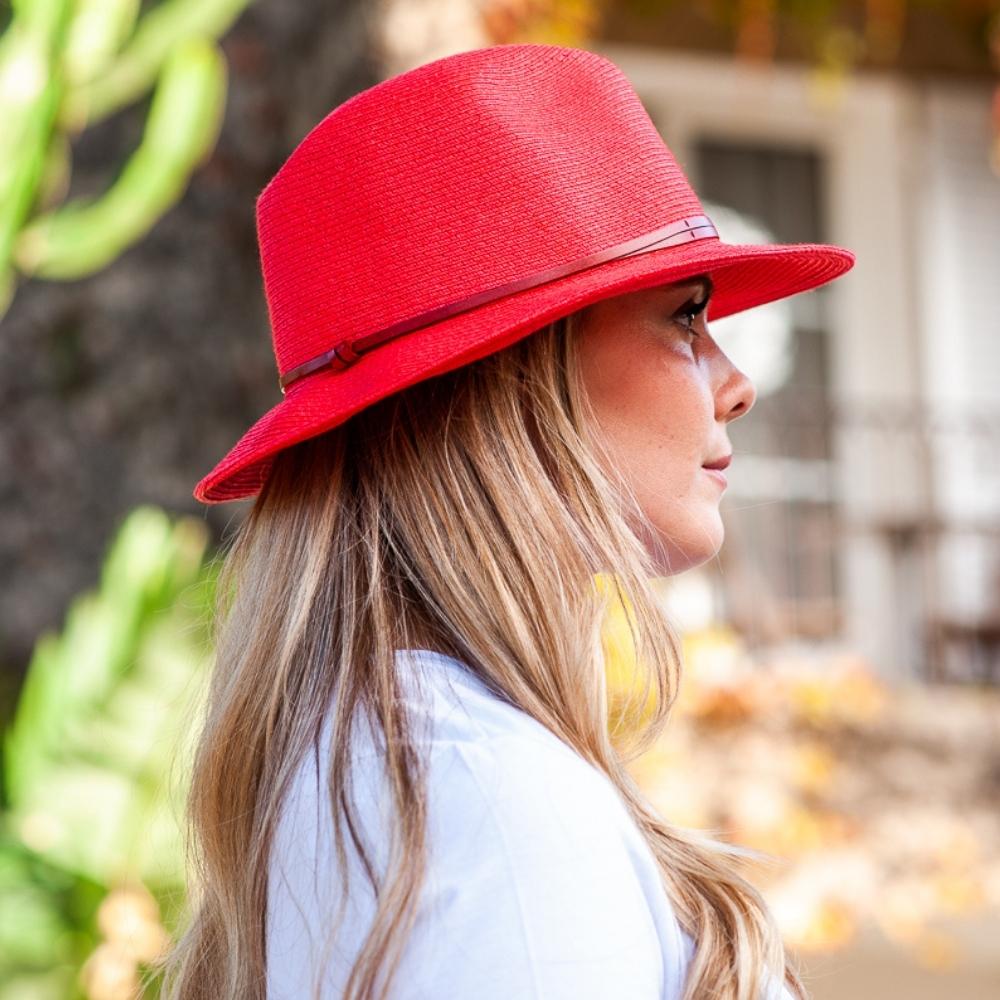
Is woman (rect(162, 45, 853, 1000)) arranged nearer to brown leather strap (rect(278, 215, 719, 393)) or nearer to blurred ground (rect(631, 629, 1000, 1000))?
brown leather strap (rect(278, 215, 719, 393))

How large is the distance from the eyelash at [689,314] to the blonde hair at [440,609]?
0.11 meters

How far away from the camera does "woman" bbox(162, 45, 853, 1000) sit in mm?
981

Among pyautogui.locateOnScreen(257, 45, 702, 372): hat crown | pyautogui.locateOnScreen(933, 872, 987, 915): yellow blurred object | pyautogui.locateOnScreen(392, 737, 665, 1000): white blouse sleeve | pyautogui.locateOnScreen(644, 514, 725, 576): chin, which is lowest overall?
pyautogui.locateOnScreen(933, 872, 987, 915): yellow blurred object

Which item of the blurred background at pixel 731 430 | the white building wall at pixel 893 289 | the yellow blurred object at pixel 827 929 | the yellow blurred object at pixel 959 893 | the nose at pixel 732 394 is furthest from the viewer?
the white building wall at pixel 893 289

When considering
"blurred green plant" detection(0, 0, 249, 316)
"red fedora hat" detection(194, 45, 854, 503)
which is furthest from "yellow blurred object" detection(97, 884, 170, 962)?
"red fedora hat" detection(194, 45, 854, 503)

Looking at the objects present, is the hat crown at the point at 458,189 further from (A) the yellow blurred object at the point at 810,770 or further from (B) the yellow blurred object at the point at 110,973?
(A) the yellow blurred object at the point at 810,770

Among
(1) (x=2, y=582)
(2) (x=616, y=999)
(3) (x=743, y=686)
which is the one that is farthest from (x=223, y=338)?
(2) (x=616, y=999)

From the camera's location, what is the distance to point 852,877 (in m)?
5.05

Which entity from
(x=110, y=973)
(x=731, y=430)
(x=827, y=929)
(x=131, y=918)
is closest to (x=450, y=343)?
(x=131, y=918)

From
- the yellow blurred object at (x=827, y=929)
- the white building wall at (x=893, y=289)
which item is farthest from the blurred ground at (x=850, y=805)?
the white building wall at (x=893, y=289)

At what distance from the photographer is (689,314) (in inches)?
52.6

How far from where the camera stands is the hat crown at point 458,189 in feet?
4.03

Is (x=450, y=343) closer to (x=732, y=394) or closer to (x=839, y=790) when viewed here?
(x=732, y=394)

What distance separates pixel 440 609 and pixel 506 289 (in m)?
0.27
